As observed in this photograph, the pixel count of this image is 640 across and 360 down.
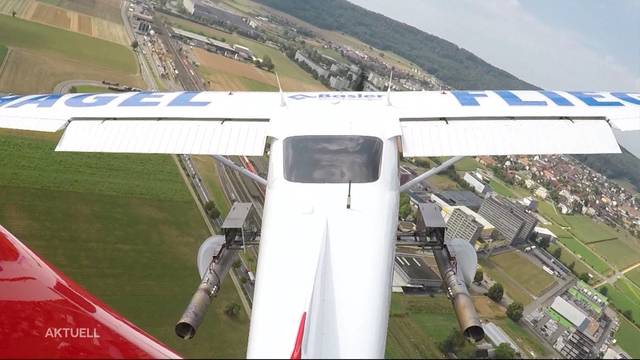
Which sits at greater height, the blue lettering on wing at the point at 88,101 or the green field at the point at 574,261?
the blue lettering on wing at the point at 88,101

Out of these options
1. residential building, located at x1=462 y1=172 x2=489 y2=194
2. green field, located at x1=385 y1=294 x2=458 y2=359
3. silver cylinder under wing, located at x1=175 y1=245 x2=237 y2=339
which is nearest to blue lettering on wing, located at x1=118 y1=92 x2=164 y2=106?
silver cylinder under wing, located at x1=175 y1=245 x2=237 y2=339

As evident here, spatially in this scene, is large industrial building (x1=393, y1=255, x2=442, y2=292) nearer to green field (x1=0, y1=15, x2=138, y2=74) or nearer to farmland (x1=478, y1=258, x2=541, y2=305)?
farmland (x1=478, y1=258, x2=541, y2=305)

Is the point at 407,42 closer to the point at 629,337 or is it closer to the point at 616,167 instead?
the point at 616,167

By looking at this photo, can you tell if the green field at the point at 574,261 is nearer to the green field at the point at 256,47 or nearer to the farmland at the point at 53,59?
the green field at the point at 256,47

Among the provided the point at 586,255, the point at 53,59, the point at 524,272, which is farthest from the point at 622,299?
the point at 53,59

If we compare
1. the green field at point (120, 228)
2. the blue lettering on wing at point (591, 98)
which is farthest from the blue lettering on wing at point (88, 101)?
the blue lettering on wing at point (591, 98)

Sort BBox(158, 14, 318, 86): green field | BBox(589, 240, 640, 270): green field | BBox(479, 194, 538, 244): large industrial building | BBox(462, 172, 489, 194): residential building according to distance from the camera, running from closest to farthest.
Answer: BBox(479, 194, 538, 244): large industrial building < BBox(589, 240, 640, 270): green field < BBox(462, 172, 489, 194): residential building < BBox(158, 14, 318, 86): green field
